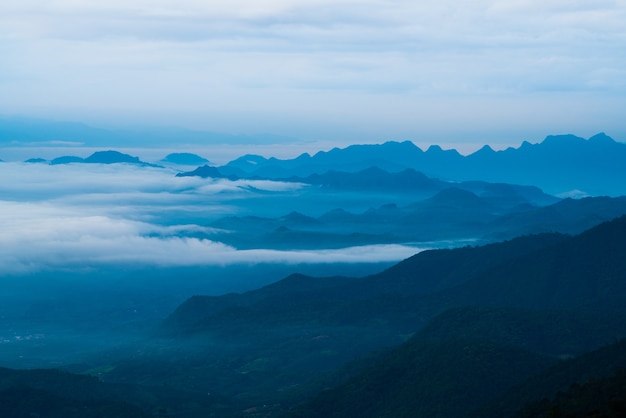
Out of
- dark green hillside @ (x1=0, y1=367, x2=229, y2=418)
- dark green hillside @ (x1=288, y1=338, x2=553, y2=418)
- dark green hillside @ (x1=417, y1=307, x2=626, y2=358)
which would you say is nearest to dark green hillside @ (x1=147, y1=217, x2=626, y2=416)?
dark green hillside @ (x1=417, y1=307, x2=626, y2=358)

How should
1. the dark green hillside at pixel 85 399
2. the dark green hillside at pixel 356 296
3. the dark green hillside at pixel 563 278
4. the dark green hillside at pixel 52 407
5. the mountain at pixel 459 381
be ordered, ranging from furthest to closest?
1. the dark green hillside at pixel 356 296
2. the dark green hillside at pixel 563 278
3. the dark green hillside at pixel 85 399
4. the dark green hillside at pixel 52 407
5. the mountain at pixel 459 381

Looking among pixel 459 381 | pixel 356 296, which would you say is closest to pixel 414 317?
pixel 356 296

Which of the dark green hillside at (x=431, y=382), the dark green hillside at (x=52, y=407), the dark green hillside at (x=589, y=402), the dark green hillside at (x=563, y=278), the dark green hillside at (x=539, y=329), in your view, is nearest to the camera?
the dark green hillside at (x=589, y=402)

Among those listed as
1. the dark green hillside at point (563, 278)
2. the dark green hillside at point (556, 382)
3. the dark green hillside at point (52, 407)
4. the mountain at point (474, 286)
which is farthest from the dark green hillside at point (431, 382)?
the dark green hillside at point (563, 278)

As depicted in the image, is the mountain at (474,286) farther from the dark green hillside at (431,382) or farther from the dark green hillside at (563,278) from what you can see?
the dark green hillside at (431,382)

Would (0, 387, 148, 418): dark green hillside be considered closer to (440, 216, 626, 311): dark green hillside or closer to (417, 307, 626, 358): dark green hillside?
(417, 307, 626, 358): dark green hillside

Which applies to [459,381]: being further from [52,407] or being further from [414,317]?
[414,317]

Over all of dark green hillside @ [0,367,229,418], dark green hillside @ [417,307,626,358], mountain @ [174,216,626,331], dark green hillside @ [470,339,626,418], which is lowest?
dark green hillside @ [0,367,229,418]

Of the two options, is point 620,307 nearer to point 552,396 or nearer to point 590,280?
point 590,280

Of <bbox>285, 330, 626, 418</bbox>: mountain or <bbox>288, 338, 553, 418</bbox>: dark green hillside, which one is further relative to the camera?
<bbox>288, 338, 553, 418</bbox>: dark green hillside

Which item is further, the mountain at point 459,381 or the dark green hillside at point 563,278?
the dark green hillside at point 563,278
